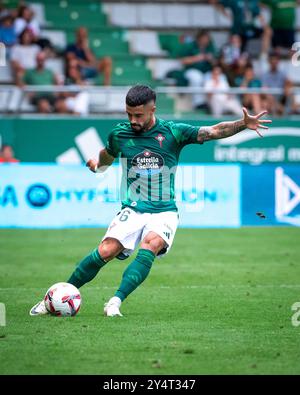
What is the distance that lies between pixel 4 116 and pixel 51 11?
4.69 metres

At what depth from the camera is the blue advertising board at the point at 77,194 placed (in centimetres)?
1822

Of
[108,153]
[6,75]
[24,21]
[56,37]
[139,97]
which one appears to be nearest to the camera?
[139,97]

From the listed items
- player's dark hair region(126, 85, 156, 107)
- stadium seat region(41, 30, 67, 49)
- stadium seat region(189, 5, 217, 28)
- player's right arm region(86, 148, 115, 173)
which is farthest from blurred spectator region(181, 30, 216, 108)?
player's dark hair region(126, 85, 156, 107)

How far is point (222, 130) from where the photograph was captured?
926cm

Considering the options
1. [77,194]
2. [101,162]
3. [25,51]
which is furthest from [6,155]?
[101,162]

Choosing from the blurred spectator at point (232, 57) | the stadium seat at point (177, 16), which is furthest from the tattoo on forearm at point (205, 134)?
the stadium seat at point (177, 16)

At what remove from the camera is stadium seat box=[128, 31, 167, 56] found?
82.1ft

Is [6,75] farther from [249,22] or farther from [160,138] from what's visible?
[160,138]

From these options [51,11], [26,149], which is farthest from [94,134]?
[51,11]

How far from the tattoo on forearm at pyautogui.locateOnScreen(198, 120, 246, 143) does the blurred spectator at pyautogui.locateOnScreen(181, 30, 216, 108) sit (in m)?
14.0

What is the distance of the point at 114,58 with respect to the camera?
79.7 feet

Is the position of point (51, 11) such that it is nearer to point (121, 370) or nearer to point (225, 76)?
point (225, 76)

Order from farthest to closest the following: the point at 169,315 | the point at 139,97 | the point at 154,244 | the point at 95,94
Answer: the point at 95,94, the point at 169,315, the point at 154,244, the point at 139,97

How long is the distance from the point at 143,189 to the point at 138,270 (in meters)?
0.85
